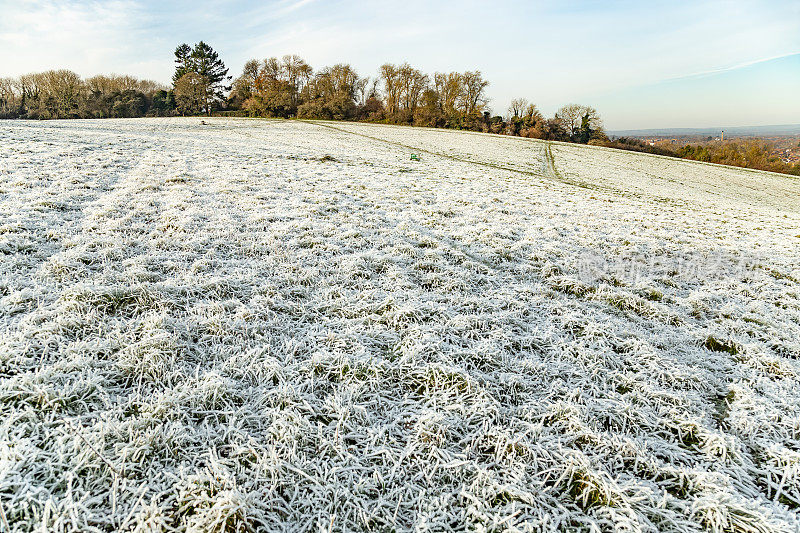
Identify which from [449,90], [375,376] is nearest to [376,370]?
[375,376]

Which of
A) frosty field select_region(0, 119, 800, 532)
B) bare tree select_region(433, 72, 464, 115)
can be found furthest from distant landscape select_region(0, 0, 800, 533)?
bare tree select_region(433, 72, 464, 115)

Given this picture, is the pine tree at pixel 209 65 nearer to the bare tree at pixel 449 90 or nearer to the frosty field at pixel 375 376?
the bare tree at pixel 449 90

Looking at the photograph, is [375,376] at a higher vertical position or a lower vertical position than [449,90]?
lower

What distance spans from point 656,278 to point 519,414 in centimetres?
523

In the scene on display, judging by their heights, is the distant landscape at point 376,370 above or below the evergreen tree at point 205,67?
below

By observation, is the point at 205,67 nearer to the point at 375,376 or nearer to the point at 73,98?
the point at 73,98

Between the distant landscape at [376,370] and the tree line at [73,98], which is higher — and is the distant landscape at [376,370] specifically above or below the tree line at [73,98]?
below

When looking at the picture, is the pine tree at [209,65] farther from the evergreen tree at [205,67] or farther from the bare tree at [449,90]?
the bare tree at [449,90]

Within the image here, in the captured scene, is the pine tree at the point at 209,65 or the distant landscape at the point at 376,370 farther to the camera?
the pine tree at the point at 209,65

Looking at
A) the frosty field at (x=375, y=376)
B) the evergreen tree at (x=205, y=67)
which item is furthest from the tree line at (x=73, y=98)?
the frosty field at (x=375, y=376)

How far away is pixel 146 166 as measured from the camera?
11.9 metres

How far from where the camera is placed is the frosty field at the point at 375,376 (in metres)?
2.34

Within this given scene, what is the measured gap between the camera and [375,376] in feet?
11.3

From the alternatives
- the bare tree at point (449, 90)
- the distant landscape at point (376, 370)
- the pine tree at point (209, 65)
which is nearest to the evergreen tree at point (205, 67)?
the pine tree at point (209, 65)
